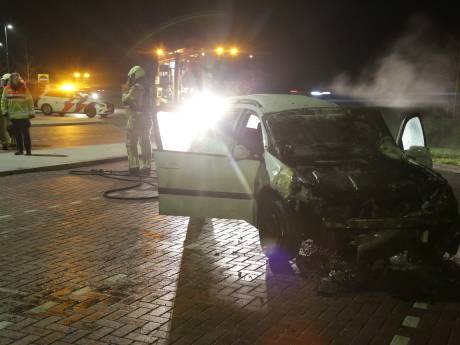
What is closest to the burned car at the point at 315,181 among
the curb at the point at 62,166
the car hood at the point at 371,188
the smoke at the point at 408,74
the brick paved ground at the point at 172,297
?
the car hood at the point at 371,188

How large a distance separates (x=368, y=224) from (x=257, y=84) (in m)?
15.5

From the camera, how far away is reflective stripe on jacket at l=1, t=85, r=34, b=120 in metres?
12.8

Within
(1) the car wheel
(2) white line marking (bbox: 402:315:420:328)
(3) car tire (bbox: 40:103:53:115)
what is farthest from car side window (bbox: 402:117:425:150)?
(3) car tire (bbox: 40:103:53:115)

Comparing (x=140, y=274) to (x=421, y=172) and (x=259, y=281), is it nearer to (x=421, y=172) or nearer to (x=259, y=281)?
(x=259, y=281)

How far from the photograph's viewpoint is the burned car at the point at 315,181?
4785 millimetres

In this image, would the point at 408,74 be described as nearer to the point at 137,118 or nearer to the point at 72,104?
the point at 72,104

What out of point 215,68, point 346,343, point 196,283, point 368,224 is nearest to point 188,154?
point 196,283

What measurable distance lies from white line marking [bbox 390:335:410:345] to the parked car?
990 inches

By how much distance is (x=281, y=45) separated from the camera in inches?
1758

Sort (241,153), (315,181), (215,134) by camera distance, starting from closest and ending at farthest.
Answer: (315,181), (241,153), (215,134)

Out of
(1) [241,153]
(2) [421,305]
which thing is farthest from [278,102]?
(2) [421,305]

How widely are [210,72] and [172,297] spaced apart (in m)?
14.9

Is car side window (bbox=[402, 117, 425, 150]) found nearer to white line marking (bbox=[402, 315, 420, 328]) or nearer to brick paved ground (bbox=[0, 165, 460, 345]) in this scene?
brick paved ground (bbox=[0, 165, 460, 345])

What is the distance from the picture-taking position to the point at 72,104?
28.3 metres
